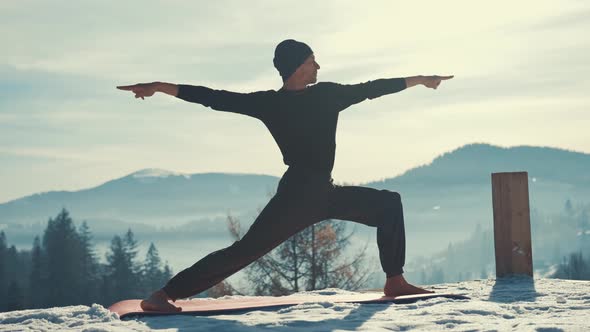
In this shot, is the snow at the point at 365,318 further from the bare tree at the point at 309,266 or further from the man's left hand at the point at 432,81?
the bare tree at the point at 309,266

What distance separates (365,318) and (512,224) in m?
3.87

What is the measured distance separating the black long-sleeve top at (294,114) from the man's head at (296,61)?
0.12 metres

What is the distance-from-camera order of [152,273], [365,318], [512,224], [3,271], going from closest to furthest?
[365,318], [512,224], [3,271], [152,273]

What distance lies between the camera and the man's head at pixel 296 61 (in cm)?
681

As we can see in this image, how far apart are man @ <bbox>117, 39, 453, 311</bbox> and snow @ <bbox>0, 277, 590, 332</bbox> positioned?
437 millimetres

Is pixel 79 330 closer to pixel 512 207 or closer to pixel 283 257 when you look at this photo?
pixel 512 207

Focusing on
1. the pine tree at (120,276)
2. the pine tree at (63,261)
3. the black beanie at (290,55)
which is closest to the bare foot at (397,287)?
the black beanie at (290,55)

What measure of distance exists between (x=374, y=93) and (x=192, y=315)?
243 cm

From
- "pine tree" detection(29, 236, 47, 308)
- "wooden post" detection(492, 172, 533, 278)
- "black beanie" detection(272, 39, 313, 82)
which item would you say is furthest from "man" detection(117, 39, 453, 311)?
"pine tree" detection(29, 236, 47, 308)

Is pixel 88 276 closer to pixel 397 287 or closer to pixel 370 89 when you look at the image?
pixel 397 287

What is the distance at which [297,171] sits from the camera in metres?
6.68

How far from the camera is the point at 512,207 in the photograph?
30.5 ft

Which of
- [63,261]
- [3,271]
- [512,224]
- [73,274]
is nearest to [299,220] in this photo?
[512,224]

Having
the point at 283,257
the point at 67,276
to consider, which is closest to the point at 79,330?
the point at 283,257
